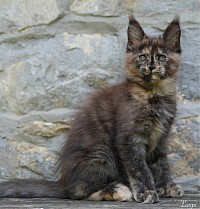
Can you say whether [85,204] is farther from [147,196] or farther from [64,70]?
[64,70]

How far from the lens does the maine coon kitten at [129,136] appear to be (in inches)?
129

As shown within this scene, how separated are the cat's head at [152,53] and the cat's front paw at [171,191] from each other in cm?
61

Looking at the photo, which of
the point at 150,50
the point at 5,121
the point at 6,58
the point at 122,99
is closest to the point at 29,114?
the point at 5,121

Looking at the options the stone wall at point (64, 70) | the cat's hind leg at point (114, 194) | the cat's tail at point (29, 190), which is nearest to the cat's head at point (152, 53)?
the stone wall at point (64, 70)

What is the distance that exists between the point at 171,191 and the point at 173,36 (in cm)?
88

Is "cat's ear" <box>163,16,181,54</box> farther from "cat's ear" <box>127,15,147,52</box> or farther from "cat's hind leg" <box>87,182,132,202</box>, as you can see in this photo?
"cat's hind leg" <box>87,182,132,202</box>

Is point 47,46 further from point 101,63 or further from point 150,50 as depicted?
point 150,50

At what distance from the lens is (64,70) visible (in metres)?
3.68

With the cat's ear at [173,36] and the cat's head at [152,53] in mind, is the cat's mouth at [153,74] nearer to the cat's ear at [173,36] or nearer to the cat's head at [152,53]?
the cat's head at [152,53]

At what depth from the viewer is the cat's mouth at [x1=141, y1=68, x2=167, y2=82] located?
10.7 ft

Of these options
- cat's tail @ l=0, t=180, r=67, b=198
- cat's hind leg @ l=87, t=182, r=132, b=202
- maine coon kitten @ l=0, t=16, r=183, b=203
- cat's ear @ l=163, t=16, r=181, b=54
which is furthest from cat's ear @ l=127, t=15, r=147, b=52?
cat's tail @ l=0, t=180, r=67, b=198

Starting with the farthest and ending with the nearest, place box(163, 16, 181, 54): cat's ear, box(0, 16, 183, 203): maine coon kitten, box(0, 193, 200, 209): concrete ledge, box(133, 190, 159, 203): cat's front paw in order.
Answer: box(163, 16, 181, 54): cat's ear, box(0, 16, 183, 203): maine coon kitten, box(133, 190, 159, 203): cat's front paw, box(0, 193, 200, 209): concrete ledge

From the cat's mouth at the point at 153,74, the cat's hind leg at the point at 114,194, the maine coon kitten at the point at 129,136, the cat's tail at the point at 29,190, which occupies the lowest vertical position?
the cat's tail at the point at 29,190

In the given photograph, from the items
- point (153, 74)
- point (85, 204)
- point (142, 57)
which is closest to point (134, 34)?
point (142, 57)
